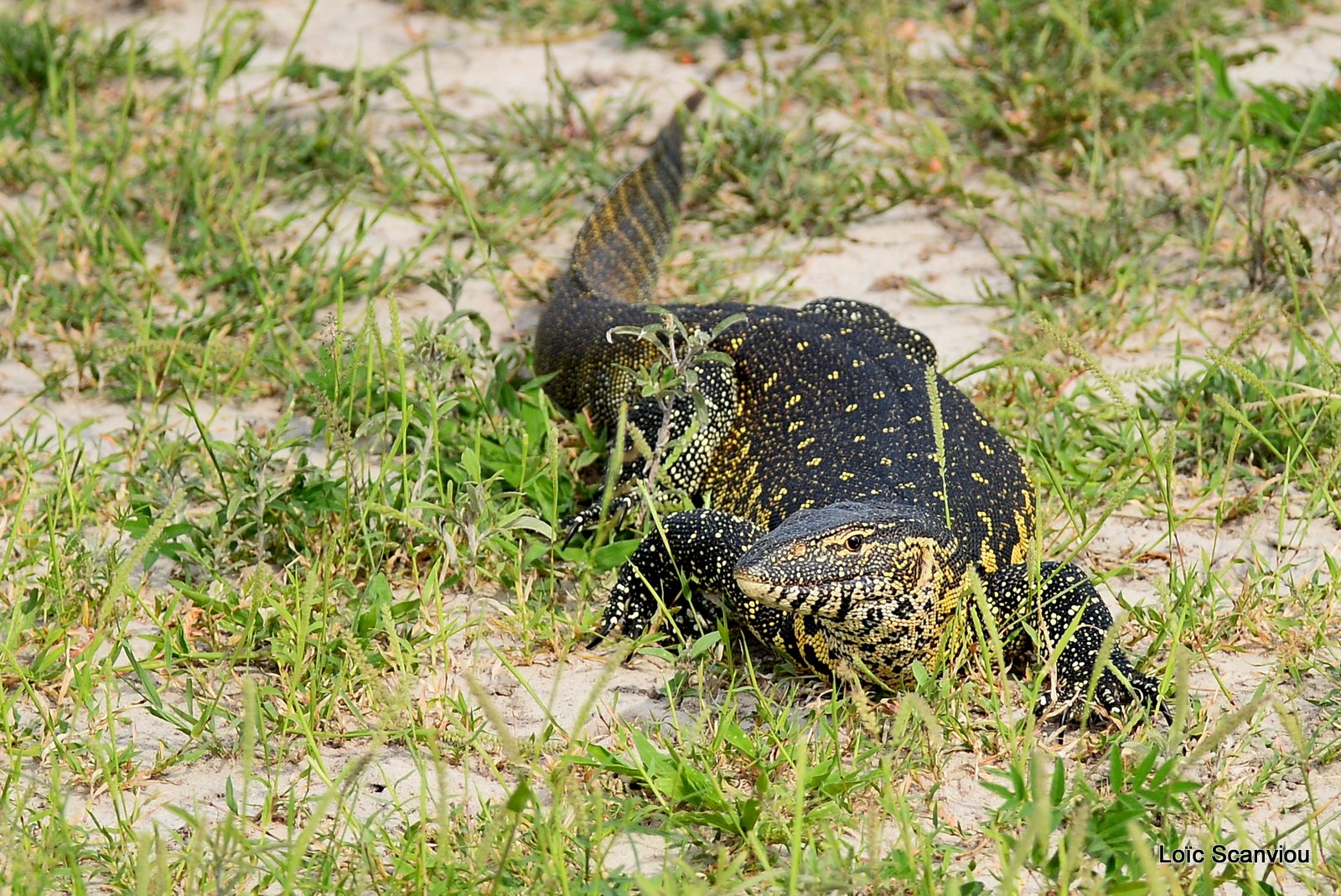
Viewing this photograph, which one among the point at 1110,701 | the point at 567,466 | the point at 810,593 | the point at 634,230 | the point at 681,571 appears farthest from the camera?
the point at 634,230

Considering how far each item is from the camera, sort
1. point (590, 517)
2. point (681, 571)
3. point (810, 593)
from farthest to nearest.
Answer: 1. point (590, 517)
2. point (681, 571)
3. point (810, 593)

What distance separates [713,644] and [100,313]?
11.5 ft

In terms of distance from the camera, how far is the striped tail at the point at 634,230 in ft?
21.0

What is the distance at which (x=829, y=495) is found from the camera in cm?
469

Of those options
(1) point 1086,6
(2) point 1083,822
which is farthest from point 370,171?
(2) point 1083,822

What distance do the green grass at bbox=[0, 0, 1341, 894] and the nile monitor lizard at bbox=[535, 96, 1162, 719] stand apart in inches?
5.9

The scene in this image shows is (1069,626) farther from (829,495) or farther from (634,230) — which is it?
(634,230)

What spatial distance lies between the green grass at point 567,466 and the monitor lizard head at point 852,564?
311 mm

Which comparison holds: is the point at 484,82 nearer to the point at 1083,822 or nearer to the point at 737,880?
the point at 737,880

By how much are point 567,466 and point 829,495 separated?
1227 mm

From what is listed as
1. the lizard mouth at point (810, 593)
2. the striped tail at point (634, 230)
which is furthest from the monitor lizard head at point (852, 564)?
the striped tail at point (634, 230)

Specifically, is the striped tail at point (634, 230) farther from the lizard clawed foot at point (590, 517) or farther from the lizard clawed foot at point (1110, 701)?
the lizard clawed foot at point (1110, 701)

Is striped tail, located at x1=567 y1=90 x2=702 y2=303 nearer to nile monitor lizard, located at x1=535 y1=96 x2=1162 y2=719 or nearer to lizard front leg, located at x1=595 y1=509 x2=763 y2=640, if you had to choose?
nile monitor lizard, located at x1=535 y1=96 x2=1162 y2=719

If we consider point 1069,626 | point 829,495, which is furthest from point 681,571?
point 1069,626
